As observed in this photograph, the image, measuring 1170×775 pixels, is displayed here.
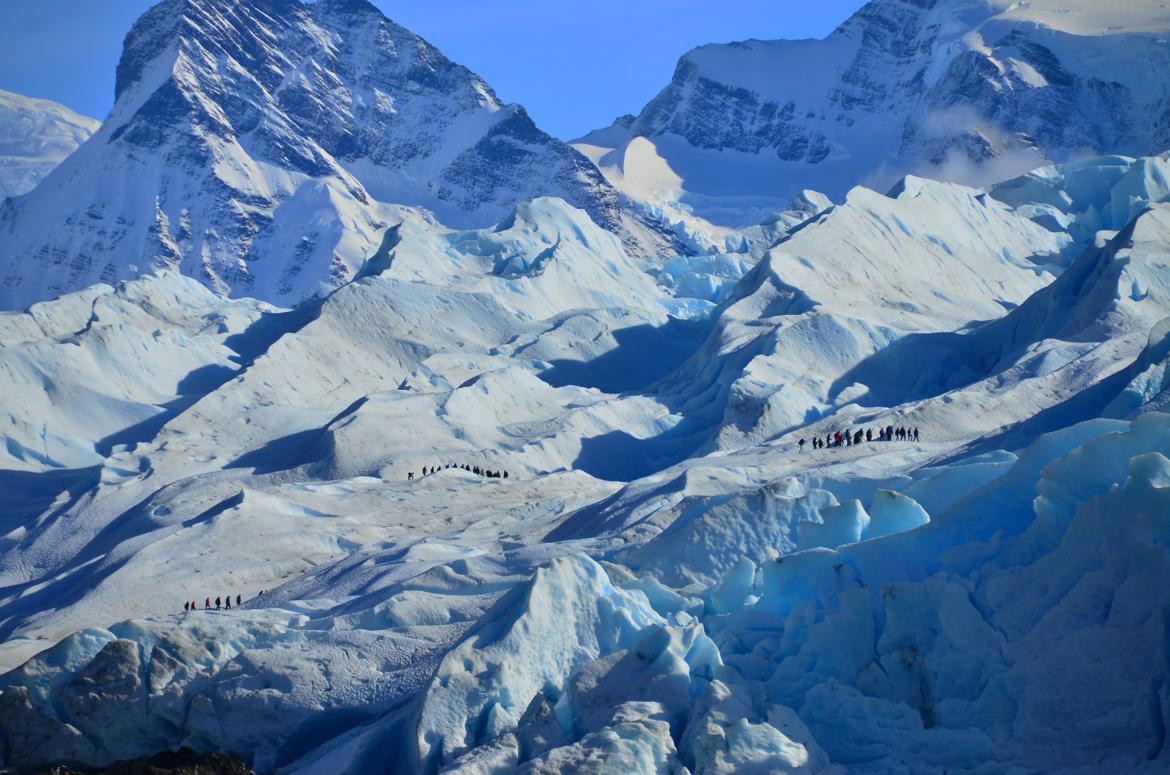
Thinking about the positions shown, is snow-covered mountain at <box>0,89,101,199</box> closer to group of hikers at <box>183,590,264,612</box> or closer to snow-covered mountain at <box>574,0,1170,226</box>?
snow-covered mountain at <box>574,0,1170,226</box>

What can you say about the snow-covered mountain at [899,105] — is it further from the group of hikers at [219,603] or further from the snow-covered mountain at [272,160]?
the group of hikers at [219,603]

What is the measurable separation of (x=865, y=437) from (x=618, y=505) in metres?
9.02

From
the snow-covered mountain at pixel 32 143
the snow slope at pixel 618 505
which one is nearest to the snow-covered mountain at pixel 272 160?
the snow-covered mountain at pixel 32 143

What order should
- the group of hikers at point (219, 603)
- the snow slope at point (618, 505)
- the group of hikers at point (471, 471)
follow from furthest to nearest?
the group of hikers at point (471, 471) → the group of hikers at point (219, 603) → the snow slope at point (618, 505)

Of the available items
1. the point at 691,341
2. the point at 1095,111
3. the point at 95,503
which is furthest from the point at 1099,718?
the point at 1095,111

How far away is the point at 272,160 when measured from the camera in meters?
162

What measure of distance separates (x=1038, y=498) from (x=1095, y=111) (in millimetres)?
117369

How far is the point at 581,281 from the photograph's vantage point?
78.9 m

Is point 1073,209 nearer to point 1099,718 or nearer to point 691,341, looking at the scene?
point 691,341

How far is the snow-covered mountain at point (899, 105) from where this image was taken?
5143 inches

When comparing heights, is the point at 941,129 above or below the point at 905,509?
above

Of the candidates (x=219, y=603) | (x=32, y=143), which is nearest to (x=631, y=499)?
(x=219, y=603)

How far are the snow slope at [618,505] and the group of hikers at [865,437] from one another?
82 cm

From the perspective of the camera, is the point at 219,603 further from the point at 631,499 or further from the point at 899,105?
the point at 899,105
